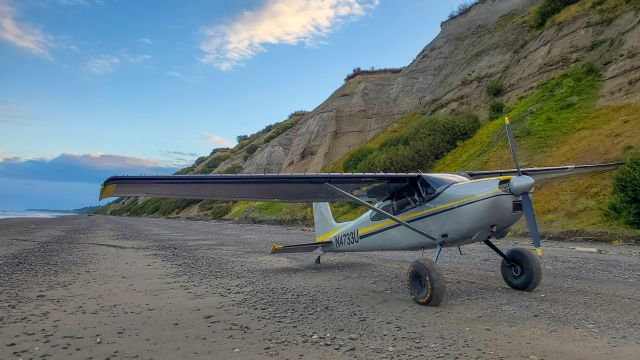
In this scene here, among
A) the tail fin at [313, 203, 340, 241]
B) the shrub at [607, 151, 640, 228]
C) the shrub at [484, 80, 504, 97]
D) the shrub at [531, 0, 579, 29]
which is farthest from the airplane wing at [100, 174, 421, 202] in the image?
the shrub at [531, 0, 579, 29]

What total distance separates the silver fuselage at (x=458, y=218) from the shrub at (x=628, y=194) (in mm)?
→ 10801

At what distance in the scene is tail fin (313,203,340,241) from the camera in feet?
42.4

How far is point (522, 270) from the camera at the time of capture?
7941 mm

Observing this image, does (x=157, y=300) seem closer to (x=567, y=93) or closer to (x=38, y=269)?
(x=38, y=269)

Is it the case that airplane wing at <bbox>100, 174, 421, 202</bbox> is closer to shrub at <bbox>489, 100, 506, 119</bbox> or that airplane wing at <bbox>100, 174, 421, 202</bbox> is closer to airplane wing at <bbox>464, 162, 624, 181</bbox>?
airplane wing at <bbox>464, 162, 624, 181</bbox>

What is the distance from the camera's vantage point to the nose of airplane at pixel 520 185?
705 cm

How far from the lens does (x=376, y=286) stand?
887 cm

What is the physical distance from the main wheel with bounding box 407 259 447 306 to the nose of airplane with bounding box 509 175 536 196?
6.52ft

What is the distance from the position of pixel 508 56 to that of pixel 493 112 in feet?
30.0

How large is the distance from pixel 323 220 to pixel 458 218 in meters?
6.15

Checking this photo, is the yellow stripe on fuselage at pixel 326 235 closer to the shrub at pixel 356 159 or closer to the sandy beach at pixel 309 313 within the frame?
the sandy beach at pixel 309 313

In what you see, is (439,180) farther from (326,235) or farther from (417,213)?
(326,235)

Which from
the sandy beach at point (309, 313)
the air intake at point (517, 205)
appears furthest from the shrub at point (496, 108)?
the air intake at point (517, 205)

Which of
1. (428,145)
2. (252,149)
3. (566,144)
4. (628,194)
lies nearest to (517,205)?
(628,194)
